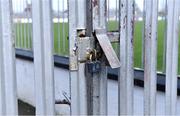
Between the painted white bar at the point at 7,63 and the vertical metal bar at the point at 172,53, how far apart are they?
2.11ft

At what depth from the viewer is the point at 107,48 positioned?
42.2 inches

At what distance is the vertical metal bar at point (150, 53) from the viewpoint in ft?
4.09

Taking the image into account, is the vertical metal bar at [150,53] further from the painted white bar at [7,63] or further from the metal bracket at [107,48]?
the painted white bar at [7,63]

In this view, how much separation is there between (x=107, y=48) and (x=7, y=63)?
1.05 ft

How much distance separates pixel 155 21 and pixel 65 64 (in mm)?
878

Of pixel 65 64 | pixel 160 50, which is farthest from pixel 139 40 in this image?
pixel 65 64

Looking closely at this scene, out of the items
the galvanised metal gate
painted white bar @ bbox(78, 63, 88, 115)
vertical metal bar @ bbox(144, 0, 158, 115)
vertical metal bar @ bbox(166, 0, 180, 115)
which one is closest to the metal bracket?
the galvanised metal gate

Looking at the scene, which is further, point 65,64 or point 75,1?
point 65,64

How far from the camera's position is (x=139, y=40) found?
1.84 metres

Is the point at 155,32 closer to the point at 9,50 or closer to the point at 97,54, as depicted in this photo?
the point at 97,54

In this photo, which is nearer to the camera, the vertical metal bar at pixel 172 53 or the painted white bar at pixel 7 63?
the painted white bar at pixel 7 63

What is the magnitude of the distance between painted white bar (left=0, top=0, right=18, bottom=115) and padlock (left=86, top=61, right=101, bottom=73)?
25cm

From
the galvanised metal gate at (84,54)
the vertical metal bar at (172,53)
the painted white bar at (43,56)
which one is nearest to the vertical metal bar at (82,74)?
the galvanised metal gate at (84,54)

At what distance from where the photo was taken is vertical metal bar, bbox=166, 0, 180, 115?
131cm
